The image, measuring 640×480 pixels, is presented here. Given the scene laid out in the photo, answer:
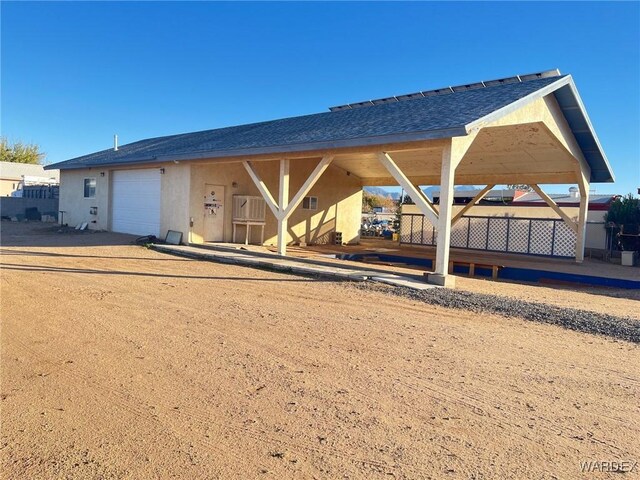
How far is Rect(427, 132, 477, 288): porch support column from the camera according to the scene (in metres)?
9.07

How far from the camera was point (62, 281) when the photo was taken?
27.9ft

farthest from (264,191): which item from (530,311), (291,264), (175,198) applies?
(530,311)

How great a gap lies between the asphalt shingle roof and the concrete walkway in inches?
112

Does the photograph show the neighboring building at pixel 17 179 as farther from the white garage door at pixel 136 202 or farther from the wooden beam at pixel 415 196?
the wooden beam at pixel 415 196

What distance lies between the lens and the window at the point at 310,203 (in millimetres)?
19125

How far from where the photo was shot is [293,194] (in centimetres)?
1825

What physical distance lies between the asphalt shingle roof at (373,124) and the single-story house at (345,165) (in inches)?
2.0

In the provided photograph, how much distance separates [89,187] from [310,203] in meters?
9.89

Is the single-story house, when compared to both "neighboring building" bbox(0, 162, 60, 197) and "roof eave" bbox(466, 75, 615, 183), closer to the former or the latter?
"roof eave" bbox(466, 75, 615, 183)

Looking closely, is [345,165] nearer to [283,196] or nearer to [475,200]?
[475,200]

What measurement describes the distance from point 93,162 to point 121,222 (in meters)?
3.18

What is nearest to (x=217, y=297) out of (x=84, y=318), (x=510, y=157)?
(x=84, y=318)

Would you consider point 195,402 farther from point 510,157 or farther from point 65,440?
point 510,157

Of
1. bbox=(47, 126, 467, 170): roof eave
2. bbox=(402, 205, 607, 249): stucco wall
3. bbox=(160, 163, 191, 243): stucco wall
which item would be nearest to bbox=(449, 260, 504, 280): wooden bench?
bbox=(47, 126, 467, 170): roof eave
